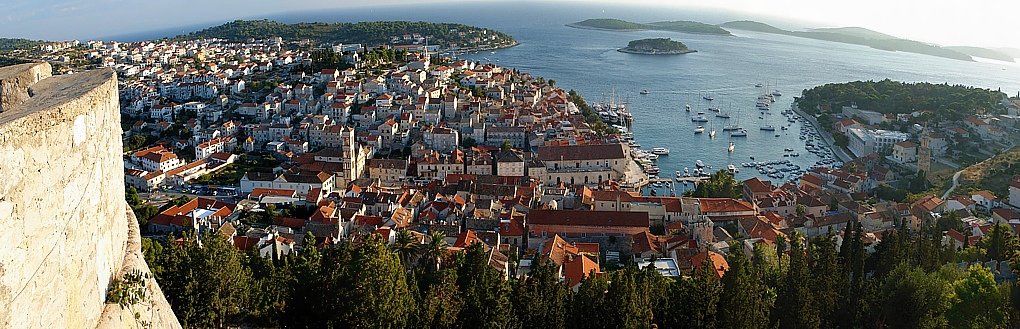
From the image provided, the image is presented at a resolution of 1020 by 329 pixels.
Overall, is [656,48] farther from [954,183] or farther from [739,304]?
[739,304]

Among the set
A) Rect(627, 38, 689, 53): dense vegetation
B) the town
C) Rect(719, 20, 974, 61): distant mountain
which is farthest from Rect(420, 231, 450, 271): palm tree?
Rect(719, 20, 974, 61): distant mountain

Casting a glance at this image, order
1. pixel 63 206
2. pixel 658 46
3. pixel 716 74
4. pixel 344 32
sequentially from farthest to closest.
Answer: pixel 658 46 < pixel 344 32 < pixel 716 74 < pixel 63 206

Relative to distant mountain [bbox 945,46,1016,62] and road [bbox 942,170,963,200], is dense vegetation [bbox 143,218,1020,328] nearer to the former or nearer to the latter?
road [bbox 942,170,963,200]

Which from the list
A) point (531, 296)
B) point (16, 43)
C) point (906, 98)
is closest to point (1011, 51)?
point (906, 98)

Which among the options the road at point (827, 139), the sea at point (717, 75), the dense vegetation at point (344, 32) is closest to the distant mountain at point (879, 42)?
the sea at point (717, 75)

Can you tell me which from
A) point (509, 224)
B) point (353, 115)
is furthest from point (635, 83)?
point (509, 224)

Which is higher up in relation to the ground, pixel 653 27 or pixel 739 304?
pixel 653 27

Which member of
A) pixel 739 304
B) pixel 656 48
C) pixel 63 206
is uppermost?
pixel 656 48

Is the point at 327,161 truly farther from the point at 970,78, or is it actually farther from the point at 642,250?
the point at 970,78
